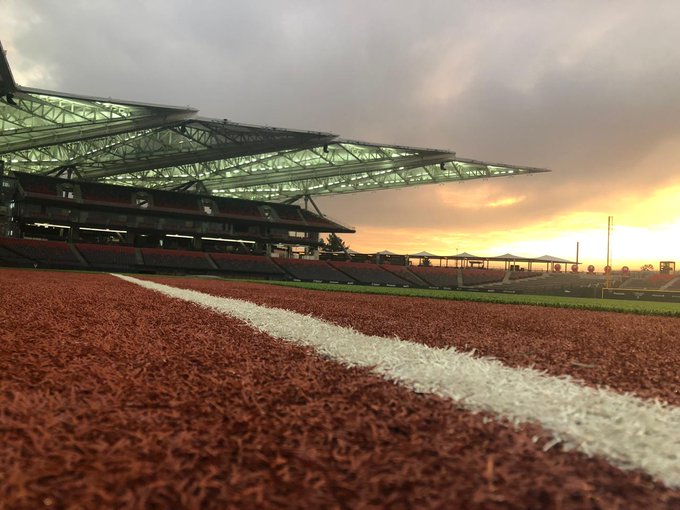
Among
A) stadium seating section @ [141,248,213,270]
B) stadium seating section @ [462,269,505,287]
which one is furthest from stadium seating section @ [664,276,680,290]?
stadium seating section @ [141,248,213,270]

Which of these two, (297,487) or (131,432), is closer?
(297,487)

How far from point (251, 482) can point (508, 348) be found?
330 centimetres

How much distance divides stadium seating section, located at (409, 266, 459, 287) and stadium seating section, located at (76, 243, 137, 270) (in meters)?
29.6

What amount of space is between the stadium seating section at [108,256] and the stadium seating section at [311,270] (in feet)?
49.1

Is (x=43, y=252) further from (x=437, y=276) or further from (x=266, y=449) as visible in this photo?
(x=266, y=449)

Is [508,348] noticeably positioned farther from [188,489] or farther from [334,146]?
[334,146]

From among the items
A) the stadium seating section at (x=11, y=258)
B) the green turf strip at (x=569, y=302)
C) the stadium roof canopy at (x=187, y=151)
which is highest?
the stadium roof canopy at (x=187, y=151)

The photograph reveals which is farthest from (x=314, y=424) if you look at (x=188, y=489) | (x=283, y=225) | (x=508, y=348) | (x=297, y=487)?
(x=283, y=225)

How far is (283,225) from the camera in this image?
2083 inches

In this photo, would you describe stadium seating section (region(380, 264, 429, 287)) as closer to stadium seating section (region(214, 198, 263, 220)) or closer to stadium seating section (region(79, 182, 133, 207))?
stadium seating section (region(214, 198, 263, 220))

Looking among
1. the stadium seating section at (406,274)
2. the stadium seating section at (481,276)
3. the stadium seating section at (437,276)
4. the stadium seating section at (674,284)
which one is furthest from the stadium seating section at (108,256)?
the stadium seating section at (674,284)

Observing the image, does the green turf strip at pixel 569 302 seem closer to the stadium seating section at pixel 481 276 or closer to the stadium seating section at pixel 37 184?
the stadium seating section at pixel 481 276

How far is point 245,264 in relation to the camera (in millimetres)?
45188

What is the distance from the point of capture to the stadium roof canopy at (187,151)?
26594 millimetres
